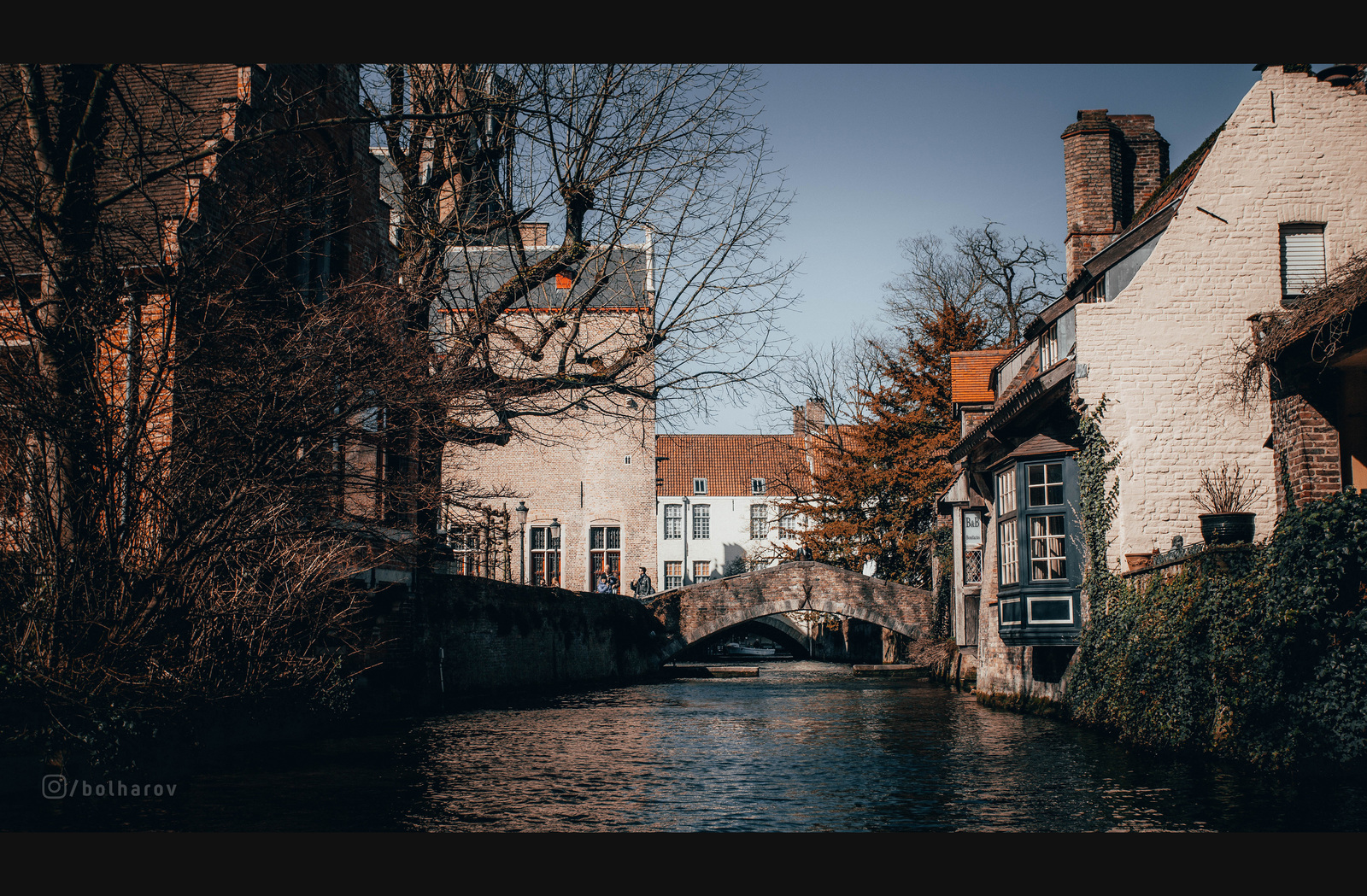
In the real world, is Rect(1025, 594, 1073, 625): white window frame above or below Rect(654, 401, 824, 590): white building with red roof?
below

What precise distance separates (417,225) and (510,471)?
23.6 m

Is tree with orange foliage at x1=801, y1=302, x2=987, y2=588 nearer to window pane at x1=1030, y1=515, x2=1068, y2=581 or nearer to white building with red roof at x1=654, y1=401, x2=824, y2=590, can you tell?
window pane at x1=1030, y1=515, x2=1068, y2=581

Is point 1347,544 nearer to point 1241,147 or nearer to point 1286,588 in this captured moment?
point 1286,588

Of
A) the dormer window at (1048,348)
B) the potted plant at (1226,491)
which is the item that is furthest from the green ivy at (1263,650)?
the dormer window at (1048,348)

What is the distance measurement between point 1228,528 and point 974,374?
12385mm

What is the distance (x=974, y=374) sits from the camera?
69.8ft

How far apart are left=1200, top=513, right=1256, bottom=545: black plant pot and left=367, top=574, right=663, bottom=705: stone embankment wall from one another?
28.7 feet

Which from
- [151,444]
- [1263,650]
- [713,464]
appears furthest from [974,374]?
[713,464]

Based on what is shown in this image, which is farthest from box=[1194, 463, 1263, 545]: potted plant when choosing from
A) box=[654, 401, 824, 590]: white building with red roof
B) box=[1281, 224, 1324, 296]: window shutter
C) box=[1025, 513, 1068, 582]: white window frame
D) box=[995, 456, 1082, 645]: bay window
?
box=[654, 401, 824, 590]: white building with red roof

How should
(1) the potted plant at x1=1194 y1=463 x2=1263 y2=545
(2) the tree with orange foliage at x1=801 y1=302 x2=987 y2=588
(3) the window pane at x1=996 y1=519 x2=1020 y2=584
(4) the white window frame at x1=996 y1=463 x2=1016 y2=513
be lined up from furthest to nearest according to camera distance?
(2) the tree with orange foliage at x1=801 y1=302 x2=987 y2=588 < (4) the white window frame at x1=996 y1=463 x2=1016 y2=513 < (3) the window pane at x1=996 y1=519 x2=1020 y2=584 < (1) the potted plant at x1=1194 y1=463 x2=1263 y2=545

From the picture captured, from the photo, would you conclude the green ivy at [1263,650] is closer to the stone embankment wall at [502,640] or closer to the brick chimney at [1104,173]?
the brick chimney at [1104,173]

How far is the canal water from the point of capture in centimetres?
672

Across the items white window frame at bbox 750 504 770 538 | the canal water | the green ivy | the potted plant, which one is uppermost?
white window frame at bbox 750 504 770 538

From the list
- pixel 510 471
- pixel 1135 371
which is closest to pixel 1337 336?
pixel 1135 371
